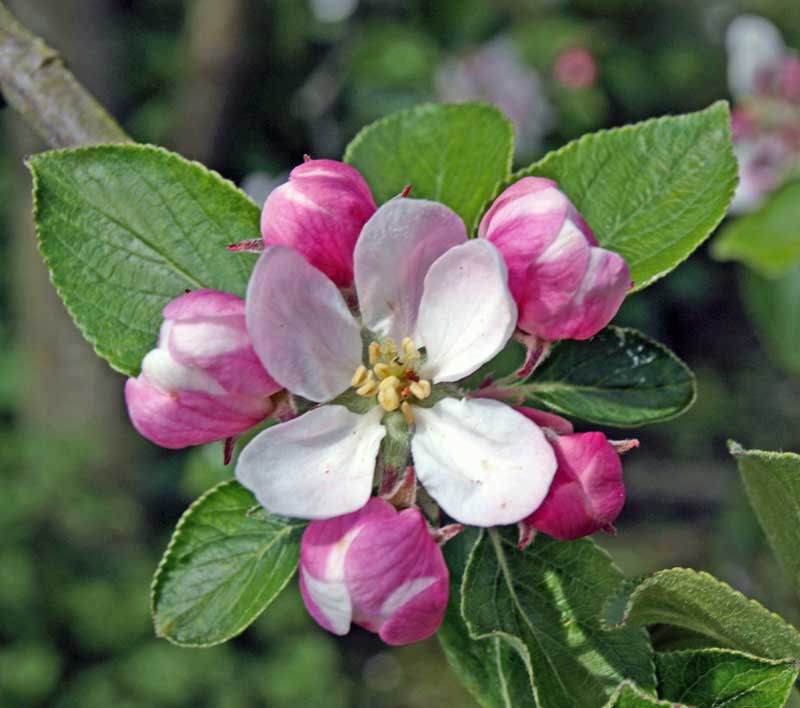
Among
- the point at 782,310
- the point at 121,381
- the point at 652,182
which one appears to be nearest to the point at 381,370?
the point at 652,182

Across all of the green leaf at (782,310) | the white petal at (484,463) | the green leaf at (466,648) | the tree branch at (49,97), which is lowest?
the green leaf at (782,310)

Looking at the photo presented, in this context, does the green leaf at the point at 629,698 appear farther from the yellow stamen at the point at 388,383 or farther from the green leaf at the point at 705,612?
the yellow stamen at the point at 388,383

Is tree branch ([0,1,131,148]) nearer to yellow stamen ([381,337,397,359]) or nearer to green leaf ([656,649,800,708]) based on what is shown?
yellow stamen ([381,337,397,359])

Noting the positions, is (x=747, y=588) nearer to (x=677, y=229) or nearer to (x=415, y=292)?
(x=677, y=229)

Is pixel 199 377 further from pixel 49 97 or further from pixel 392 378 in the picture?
pixel 49 97

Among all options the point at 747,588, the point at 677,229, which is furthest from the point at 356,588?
the point at 747,588

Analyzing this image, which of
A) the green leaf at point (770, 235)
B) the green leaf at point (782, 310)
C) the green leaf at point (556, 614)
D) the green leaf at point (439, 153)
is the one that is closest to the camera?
the green leaf at point (556, 614)

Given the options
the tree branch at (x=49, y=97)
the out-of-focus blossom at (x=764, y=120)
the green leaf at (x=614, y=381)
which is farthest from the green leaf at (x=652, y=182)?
the out-of-focus blossom at (x=764, y=120)
